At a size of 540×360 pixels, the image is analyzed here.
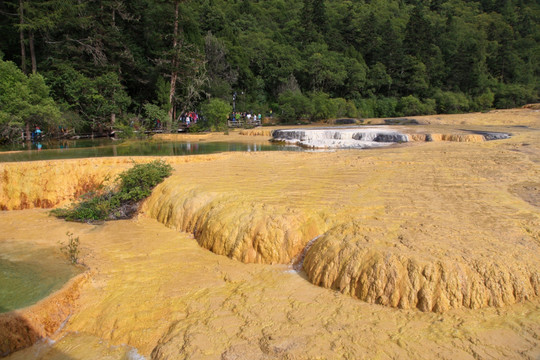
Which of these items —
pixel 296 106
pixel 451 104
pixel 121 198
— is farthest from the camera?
pixel 451 104

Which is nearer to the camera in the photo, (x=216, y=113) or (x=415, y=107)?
(x=216, y=113)

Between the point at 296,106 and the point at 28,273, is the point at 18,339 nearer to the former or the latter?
the point at 28,273

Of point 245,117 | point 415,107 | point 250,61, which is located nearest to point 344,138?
point 245,117

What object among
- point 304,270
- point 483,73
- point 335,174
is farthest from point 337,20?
point 304,270

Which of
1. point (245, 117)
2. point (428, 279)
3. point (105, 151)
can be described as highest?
point (245, 117)

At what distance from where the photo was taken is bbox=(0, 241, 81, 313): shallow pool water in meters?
5.32

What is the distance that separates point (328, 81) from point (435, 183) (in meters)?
36.7

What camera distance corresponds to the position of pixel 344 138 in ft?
68.0

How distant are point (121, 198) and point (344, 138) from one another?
13.6 meters

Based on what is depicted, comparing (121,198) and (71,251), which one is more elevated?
(121,198)

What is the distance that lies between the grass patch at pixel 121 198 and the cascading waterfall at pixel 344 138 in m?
10.5

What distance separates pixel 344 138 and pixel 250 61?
2653 cm

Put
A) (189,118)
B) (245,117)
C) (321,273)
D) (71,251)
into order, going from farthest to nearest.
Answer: (245,117)
(189,118)
(71,251)
(321,273)

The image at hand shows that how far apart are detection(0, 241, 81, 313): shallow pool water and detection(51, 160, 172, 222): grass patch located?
79.3 inches
